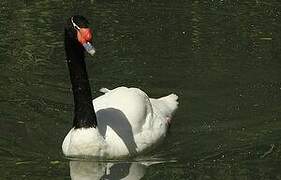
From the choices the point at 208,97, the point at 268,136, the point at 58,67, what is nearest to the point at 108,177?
the point at 268,136

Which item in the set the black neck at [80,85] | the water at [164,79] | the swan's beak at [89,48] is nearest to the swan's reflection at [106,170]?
the water at [164,79]

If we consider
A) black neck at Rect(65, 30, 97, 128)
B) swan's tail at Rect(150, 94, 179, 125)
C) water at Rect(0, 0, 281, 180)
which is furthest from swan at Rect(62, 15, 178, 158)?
swan's tail at Rect(150, 94, 179, 125)

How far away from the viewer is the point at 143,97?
10.0m

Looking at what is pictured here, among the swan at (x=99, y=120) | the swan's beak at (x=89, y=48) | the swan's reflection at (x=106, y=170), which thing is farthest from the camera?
the swan at (x=99, y=120)

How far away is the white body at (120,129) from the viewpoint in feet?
29.8

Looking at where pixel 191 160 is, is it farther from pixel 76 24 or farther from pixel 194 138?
pixel 76 24

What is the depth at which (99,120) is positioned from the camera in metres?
9.39

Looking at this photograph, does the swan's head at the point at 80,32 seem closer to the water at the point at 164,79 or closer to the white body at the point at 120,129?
the white body at the point at 120,129

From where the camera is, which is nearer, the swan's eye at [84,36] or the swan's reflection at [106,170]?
the swan's eye at [84,36]

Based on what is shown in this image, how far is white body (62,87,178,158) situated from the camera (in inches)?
358

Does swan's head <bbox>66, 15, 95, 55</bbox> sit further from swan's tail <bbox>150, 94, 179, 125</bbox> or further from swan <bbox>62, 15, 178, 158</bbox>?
swan's tail <bbox>150, 94, 179, 125</bbox>

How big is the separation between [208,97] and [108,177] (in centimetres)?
264

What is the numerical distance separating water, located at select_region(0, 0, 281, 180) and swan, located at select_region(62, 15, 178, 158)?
0.45ft

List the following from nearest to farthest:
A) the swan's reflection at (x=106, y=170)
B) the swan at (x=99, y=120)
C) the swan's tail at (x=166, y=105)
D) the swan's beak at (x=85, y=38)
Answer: the swan's beak at (x=85, y=38) → the swan's reflection at (x=106, y=170) → the swan at (x=99, y=120) → the swan's tail at (x=166, y=105)
